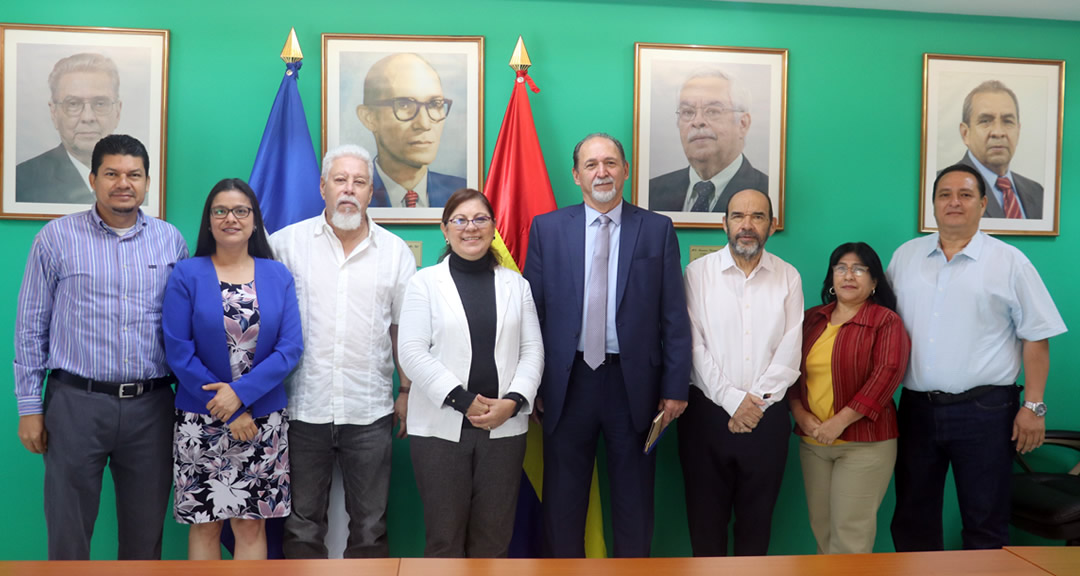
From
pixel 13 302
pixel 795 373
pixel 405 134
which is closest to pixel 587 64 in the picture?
pixel 405 134

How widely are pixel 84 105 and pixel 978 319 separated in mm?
3889

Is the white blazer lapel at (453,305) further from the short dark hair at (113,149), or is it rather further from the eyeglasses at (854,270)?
the eyeglasses at (854,270)

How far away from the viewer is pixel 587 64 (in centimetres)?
335

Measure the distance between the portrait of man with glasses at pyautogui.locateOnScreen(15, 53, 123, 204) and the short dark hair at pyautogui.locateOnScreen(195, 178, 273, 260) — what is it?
99cm

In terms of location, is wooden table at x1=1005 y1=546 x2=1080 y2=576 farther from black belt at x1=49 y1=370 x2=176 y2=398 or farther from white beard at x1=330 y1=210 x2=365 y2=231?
black belt at x1=49 y1=370 x2=176 y2=398

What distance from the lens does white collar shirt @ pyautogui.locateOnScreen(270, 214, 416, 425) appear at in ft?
8.54

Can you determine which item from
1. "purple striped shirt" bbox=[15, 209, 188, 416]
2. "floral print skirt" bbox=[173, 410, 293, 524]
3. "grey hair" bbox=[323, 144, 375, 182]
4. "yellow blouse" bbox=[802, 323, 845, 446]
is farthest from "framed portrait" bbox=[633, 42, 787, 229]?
"purple striped shirt" bbox=[15, 209, 188, 416]

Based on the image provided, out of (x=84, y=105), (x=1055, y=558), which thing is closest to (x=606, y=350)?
(x=1055, y=558)

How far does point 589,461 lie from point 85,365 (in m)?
1.83

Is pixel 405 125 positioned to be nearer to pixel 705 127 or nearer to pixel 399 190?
pixel 399 190

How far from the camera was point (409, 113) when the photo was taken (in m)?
3.25

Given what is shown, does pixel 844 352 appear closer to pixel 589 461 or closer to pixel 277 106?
pixel 589 461

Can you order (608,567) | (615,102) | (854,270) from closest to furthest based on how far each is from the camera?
(608,567), (854,270), (615,102)

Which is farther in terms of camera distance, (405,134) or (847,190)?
(847,190)
